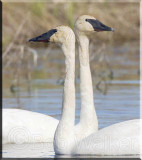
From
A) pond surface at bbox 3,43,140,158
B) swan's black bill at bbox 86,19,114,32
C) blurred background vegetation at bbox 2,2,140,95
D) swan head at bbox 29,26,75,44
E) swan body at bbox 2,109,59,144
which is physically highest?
swan's black bill at bbox 86,19,114,32

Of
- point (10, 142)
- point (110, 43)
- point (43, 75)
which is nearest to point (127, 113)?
point (10, 142)

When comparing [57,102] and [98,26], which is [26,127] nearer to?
[98,26]

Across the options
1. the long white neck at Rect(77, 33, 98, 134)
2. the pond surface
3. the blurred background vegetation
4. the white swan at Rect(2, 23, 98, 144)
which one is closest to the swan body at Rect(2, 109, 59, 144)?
the white swan at Rect(2, 23, 98, 144)

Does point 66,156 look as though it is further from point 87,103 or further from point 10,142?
point 10,142

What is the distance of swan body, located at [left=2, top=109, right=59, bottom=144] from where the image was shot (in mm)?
9273

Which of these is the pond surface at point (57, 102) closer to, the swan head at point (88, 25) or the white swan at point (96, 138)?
the white swan at point (96, 138)

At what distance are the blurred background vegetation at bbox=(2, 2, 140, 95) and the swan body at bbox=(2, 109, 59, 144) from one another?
3.28m

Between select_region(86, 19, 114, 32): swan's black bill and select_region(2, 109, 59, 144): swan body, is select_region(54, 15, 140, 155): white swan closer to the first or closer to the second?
select_region(86, 19, 114, 32): swan's black bill

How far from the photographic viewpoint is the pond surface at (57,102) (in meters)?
8.72

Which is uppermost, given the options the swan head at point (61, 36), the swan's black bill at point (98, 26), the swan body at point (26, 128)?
the swan's black bill at point (98, 26)

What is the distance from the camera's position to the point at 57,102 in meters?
12.6

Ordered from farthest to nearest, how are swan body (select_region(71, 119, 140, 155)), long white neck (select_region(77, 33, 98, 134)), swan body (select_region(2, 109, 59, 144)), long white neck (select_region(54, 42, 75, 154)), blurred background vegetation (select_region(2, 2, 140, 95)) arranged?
1. blurred background vegetation (select_region(2, 2, 140, 95))
2. swan body (select_region(2, 109, 59, 144))
3. long white neck (select_region(77, 33, 98, 134))
4. long white neck (select_region(54, 42, 75, 154))
5. swan body (select_region(71, 119, 140, 155))

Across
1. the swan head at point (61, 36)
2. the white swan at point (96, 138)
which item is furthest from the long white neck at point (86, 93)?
the swan head at point (61, 36)

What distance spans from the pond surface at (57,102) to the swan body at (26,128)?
20cm
